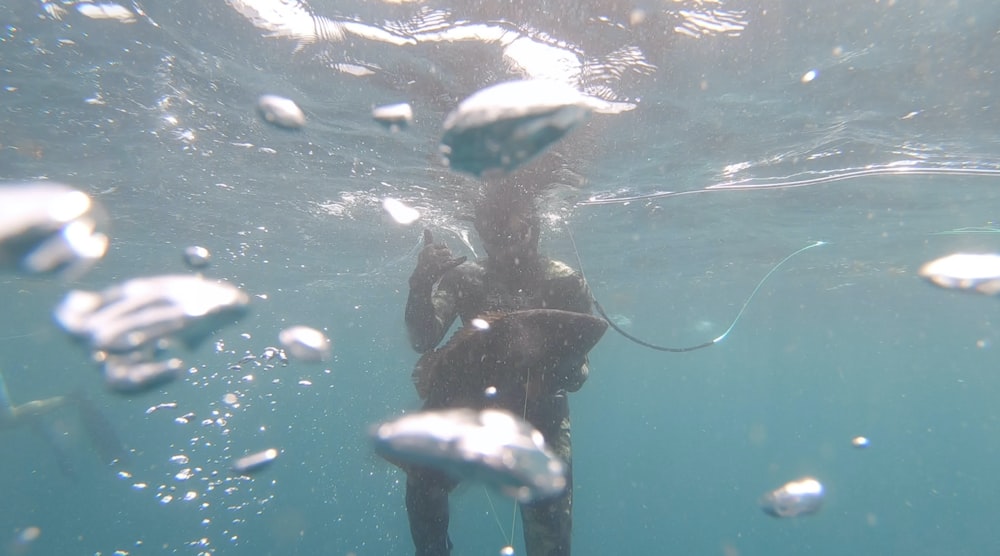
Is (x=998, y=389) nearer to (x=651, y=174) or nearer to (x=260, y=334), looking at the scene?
(x=651, y=174)

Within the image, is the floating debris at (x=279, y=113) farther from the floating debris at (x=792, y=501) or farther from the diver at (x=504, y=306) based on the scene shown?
the floating debris at (x=792, y=501)

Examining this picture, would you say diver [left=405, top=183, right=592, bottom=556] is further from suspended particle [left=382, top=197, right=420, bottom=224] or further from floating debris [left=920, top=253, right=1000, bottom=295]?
suspended particle [left=382, top=197, right=420, bottom=224]

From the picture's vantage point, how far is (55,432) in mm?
22094

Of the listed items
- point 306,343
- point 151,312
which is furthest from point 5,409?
point 151,312

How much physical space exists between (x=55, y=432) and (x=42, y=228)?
27.7 m

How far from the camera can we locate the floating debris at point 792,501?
4050mm

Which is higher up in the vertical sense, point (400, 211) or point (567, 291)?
point (567, 291)

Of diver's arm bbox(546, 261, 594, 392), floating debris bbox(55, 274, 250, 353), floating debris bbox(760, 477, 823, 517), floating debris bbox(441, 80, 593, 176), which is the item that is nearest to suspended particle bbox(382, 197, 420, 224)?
diver's arm bbox(546, 261, 594, 392)

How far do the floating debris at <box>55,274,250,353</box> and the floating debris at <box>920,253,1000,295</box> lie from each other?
15.5ft

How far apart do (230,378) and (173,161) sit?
3763 inches

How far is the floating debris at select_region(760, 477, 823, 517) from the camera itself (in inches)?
159

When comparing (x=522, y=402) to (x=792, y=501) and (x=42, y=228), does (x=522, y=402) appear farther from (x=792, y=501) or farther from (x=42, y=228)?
(x=42, y=228)

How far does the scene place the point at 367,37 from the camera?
788 centimetres

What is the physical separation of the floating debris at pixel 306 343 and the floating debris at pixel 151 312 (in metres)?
1.45
